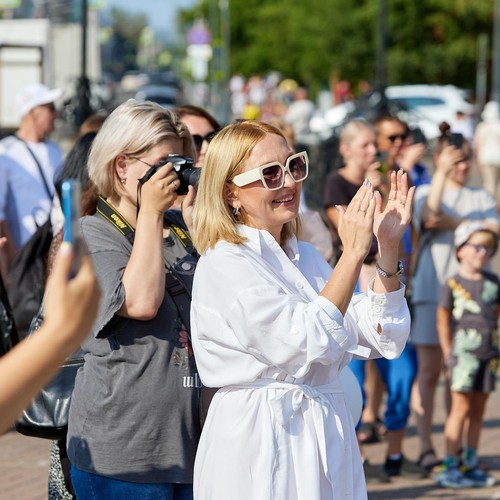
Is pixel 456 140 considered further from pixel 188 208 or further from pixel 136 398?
pixel 136 398

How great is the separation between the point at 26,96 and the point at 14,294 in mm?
2408

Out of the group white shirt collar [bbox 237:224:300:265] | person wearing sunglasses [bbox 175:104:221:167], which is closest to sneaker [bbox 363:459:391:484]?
person wearing sunglasses [bbox 175:104:221:167]

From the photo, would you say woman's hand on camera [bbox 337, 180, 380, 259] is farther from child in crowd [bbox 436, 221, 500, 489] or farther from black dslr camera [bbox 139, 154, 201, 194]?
child in crowd [bbox 436, 221, 500, 489]

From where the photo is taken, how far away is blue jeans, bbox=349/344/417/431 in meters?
6.51

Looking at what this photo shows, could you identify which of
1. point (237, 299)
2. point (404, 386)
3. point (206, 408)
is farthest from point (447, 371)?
point (237, 299)

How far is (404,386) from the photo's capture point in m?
6.57

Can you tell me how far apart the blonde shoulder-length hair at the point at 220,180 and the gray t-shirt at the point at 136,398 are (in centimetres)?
33

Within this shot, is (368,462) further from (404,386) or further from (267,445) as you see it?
(267,445)

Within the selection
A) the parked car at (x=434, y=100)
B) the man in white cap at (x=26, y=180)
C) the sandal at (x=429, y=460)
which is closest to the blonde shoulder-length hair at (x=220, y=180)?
the sandal at (x=429, y=460)

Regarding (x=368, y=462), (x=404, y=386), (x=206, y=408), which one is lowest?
(x=368, y=462)

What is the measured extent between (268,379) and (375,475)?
364 cm

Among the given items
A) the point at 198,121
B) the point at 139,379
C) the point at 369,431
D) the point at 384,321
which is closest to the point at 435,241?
the point at 369,431

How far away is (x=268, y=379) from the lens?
3127 mm

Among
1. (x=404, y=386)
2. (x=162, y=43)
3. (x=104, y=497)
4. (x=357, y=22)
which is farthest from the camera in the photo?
(x=162, y=43)
